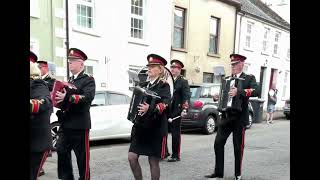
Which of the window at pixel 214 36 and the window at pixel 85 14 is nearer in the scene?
the window at pixel 85 14

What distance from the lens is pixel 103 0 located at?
14.8 metres

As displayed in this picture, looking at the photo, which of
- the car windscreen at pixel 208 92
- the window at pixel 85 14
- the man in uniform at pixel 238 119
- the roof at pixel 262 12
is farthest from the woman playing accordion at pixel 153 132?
the roof at pixel 262 12

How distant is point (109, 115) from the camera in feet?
31.8

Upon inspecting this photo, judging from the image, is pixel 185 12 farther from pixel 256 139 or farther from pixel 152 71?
pixel 152 71

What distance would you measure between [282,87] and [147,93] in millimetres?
25733

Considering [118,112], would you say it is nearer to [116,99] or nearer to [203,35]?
[116,99]

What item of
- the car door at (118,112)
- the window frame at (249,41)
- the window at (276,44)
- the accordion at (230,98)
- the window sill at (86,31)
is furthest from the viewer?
the window at (276,44)

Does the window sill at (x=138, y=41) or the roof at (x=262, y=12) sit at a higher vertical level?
the roof at (x=262, y=12)

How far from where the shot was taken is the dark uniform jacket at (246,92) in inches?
236

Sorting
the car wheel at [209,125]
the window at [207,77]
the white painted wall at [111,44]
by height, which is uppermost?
the white painted wall at [111,44]

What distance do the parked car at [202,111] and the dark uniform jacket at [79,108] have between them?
7593 millimetres

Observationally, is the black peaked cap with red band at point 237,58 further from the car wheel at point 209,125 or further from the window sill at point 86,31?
the window sill at point 86,31

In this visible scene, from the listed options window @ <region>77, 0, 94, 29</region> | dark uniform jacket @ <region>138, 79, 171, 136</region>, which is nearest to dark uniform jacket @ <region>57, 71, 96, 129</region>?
dark uniform jacket @ <region>138, 79, 171, 136</region>
